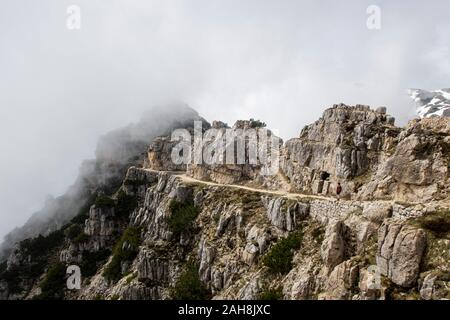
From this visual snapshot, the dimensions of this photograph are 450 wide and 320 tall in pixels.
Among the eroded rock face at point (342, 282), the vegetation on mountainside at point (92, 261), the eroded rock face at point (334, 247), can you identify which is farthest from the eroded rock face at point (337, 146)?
the vegetation on mountainside at point (92, 261)

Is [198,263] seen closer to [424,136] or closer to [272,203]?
[272,203]

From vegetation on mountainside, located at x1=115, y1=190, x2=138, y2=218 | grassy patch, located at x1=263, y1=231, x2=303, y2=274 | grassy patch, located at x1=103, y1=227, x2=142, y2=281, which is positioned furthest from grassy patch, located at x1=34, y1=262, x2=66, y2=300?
grassy patch, located at x1=263, y1=231, x2=303, y2=274

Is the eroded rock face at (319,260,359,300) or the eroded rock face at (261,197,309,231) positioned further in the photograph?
the eroded rock face at (261,197,309,231)

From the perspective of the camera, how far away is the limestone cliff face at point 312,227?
30578 mm

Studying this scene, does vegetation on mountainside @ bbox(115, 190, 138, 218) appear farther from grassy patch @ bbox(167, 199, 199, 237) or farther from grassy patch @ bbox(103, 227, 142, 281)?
grassy patch @ bbox(167, 199, 199, 237)

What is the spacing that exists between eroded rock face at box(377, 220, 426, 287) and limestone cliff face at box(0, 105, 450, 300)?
0.07m

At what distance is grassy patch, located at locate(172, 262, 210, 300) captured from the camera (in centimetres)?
5991

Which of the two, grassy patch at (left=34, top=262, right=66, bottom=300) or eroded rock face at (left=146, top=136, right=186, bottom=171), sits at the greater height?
eroded rock face at (left=146, top=136, right=186, bottom=171)

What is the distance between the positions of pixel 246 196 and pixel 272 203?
10.8 meters

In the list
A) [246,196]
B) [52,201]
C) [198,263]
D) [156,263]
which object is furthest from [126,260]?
[52,201]

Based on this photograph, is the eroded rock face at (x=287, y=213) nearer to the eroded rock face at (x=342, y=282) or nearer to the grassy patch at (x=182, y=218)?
the eroded rock face at (x=342, y=282)

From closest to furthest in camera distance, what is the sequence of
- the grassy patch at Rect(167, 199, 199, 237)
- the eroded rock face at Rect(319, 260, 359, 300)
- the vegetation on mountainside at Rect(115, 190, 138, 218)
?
the eroded rock face at Rect(319, 260, 359, 300) < the grassy patch at Rect(167, 199, 199, 237) < the vegetation on mountainside at Rect(115, 190, 138, 218)

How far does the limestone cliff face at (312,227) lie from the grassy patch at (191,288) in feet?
0.61

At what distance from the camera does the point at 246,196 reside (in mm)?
69188
